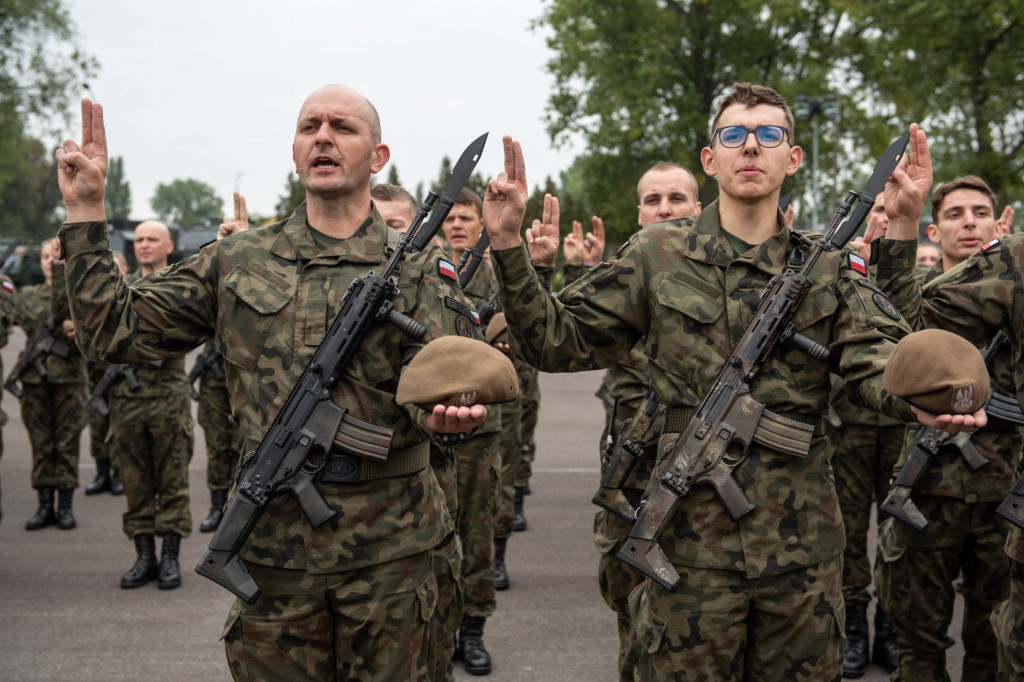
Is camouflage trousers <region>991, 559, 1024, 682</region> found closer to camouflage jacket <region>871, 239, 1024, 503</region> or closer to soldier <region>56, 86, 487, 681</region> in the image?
camouflage jacket <region>871, 239, 1024, 503</region>

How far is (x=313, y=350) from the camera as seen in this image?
3.03 metres

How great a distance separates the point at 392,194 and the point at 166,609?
114 inches

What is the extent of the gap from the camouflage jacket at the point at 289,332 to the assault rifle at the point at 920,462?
7.18 feet

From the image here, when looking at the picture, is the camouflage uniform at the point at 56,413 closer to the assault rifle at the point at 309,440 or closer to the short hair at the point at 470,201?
the short hair at the point at 470,201

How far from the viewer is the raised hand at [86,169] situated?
2830mm

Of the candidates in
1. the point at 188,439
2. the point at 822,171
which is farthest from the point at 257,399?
the point at 822,171

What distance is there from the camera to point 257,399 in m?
3.04

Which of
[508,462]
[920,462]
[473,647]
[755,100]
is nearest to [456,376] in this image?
[755,100]

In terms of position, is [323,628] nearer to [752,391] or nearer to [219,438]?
[752,391]

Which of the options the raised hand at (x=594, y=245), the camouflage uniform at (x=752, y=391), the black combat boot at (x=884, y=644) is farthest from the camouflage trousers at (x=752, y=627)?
the black combat boot at (x=884, y=644)

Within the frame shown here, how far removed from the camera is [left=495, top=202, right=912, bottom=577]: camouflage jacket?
2920mm

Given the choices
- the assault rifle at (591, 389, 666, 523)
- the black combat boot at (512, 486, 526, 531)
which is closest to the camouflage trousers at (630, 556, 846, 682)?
the assault rifle at (591, 389, 666, 523)

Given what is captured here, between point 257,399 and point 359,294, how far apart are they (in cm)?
44

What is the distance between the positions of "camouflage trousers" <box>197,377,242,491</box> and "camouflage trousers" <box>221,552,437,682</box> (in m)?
5.34
